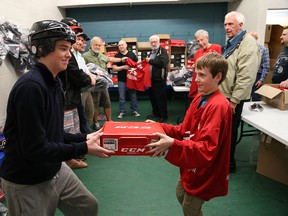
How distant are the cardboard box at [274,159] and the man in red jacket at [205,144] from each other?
4.99ft

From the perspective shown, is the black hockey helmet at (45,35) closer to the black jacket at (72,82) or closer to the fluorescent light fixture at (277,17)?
the black jacket at (72,82)

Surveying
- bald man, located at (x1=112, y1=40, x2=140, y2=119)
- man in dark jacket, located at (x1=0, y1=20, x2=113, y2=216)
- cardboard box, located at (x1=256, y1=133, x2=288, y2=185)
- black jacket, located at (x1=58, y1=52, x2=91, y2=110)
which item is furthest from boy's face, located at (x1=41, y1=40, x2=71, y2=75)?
bald man, located at (x1=112, y1=40, x2=140, y2=119)

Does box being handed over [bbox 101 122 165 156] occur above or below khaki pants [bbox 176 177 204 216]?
above

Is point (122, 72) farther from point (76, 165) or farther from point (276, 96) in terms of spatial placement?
point (276, 96)

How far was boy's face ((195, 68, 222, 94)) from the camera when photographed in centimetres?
141

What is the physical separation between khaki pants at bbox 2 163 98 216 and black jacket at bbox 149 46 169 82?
10.8 ft

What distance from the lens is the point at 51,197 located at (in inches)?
50.9

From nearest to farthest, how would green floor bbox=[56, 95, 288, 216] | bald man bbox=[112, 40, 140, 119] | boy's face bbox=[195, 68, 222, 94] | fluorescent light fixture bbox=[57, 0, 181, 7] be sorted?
1. boy's face bbox=[195, 68, 222, 94]
2. green floor bbox=[56, 95, 288, 216]
3. bald man bbox=[112, 40, 140, 119]
4. fluorescent light fixture bbox=[57, 0, 181, 7]

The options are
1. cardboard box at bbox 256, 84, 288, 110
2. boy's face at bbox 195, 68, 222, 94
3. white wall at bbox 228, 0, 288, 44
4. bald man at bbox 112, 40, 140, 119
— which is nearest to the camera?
boy's face at bbox 195, 68, 222, 94

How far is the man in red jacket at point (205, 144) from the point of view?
1250mm

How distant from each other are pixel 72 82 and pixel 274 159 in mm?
2437

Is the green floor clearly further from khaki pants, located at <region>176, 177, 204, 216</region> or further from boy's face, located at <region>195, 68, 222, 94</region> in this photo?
boy's face, located at <region>195, 68, 222, 94</region>

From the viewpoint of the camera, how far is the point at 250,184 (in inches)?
105

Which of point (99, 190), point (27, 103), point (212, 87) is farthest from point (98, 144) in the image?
point (99, 190)
